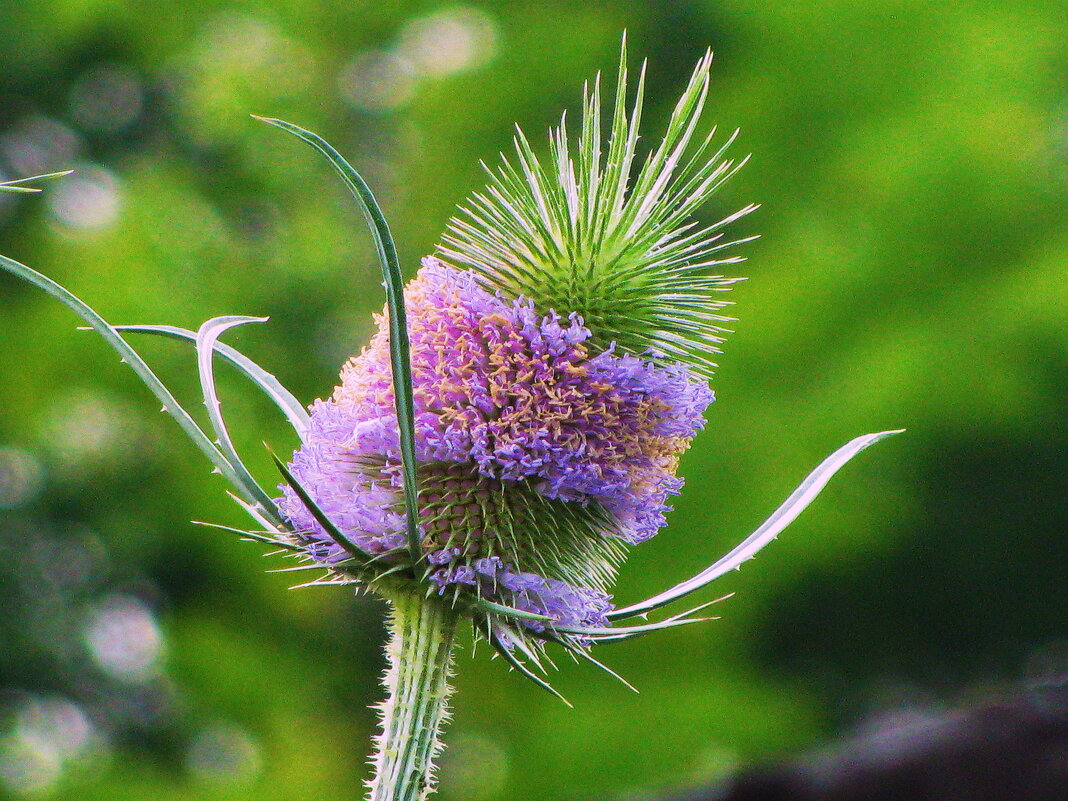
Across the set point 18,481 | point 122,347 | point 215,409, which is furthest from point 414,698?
point 18,481

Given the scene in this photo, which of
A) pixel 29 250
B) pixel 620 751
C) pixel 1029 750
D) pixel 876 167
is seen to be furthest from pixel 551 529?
pixel 29 250

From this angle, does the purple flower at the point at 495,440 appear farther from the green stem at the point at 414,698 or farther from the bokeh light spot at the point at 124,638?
the bokeh light spot at the point at 124,638

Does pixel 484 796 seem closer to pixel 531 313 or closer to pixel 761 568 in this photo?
pixel 761 568

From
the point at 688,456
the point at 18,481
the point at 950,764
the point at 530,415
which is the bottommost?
the point at 530,415

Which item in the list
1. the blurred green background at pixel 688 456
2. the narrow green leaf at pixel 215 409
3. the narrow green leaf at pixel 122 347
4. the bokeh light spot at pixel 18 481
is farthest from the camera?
the bokeh light spot at pixel 18 481

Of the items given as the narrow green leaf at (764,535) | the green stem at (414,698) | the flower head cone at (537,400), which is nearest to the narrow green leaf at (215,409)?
the flower head cone at (537,400)

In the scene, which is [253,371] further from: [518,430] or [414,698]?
[414,698]

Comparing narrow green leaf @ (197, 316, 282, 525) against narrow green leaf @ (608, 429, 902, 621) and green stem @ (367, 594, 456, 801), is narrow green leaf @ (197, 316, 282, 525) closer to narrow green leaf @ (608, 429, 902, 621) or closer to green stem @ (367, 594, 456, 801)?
green stem @ (367, 594, 456, 801)
